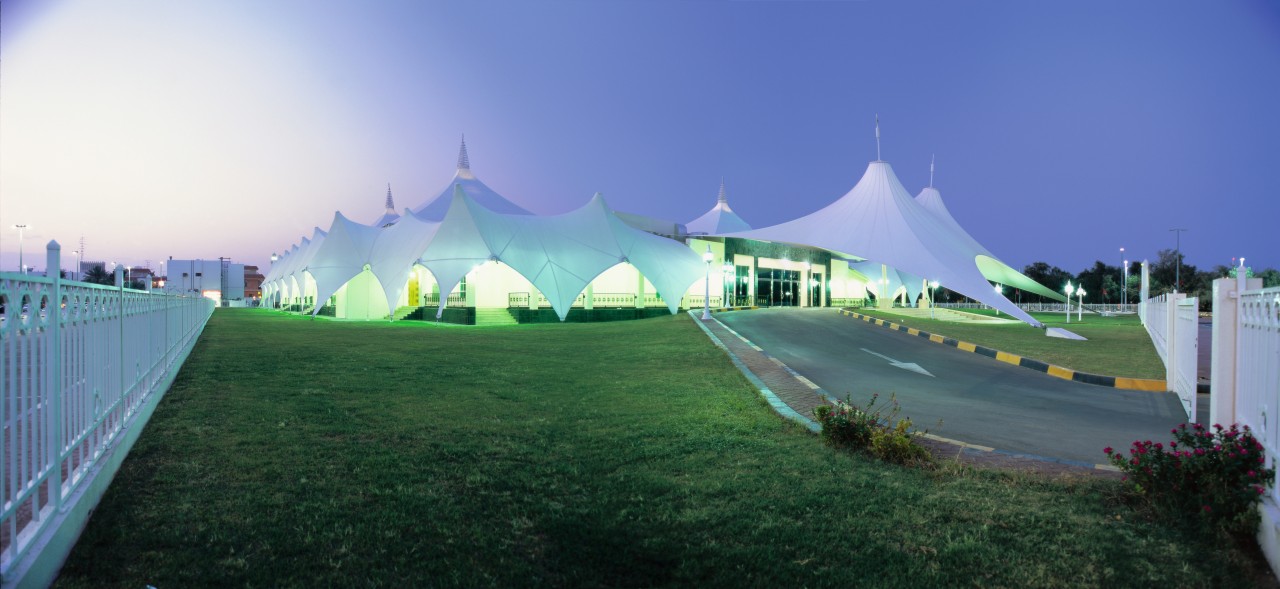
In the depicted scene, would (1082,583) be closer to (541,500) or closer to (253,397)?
(541,500)

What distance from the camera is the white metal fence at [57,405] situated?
2.78 m

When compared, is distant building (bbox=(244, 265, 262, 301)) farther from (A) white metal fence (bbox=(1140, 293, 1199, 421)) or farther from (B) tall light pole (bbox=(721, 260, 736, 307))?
(A) white metal fence (bbox=(1140, 293, 1199, 421))

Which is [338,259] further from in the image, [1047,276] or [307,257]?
[1047,276]

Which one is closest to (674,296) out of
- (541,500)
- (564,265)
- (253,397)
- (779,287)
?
(564,265)

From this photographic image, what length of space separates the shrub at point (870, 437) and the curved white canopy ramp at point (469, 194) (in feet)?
127

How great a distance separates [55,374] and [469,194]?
44933mm

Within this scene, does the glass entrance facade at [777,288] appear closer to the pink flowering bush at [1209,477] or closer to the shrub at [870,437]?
the shrub at [870,437]

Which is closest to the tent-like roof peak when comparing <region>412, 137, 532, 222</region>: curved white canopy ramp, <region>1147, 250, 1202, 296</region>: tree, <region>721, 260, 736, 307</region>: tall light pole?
<region>412, 137, 532, 222</region>: curved white canopy ramp

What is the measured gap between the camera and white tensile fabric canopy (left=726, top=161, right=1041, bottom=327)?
96.0 ft

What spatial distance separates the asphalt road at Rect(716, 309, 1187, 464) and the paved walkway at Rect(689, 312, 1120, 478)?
1.64ft

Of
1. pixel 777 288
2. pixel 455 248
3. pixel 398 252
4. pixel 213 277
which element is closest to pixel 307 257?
pixel 398 252

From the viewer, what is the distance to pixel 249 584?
305cm

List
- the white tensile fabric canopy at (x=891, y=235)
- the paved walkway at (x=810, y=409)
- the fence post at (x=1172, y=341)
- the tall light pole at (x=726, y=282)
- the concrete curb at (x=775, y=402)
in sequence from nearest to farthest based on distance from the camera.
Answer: the paved walkway at (x=810, y=409), the concrete curb at (x=775, y=402), the fence post at (x=1172, y=341), the white tensile fabric canopy at (x=891, y=235), the tall light pole at (x=726, y=282)

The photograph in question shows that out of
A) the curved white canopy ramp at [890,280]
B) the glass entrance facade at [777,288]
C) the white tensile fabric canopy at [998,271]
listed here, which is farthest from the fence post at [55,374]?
the curved white canopy ramp at [890,280]
